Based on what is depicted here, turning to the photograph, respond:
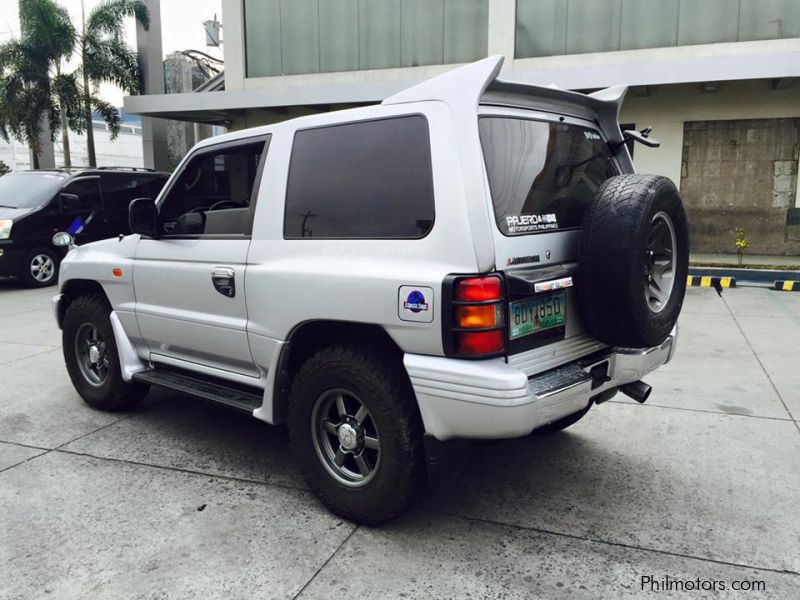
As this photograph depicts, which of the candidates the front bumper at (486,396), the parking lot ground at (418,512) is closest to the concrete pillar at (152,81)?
the parking lot ground at (418,512)

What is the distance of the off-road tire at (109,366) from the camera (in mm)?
4742

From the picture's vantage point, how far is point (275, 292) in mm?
3436

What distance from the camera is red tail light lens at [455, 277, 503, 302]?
276 cm

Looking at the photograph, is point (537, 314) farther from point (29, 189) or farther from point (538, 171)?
point (29, 189)

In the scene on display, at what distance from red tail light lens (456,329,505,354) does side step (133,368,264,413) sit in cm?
140

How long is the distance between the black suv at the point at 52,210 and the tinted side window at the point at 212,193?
270 inches

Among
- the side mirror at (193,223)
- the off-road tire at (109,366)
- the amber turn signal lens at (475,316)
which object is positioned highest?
the side mirror at (193,223)

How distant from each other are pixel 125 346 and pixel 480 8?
12.8m

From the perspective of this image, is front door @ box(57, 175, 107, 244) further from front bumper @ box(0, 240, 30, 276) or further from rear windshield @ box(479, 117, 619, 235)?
rear windshield @ box(479, 117, 619, 235)

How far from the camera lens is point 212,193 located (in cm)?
461

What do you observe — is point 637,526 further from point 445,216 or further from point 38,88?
point 38,88

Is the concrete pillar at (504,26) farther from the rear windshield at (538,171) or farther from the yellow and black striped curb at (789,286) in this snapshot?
the rear windshield at (538,171)

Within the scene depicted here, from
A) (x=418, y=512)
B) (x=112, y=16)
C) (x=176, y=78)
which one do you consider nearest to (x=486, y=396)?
(x=418, y=512)

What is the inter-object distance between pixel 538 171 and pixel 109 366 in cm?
331
